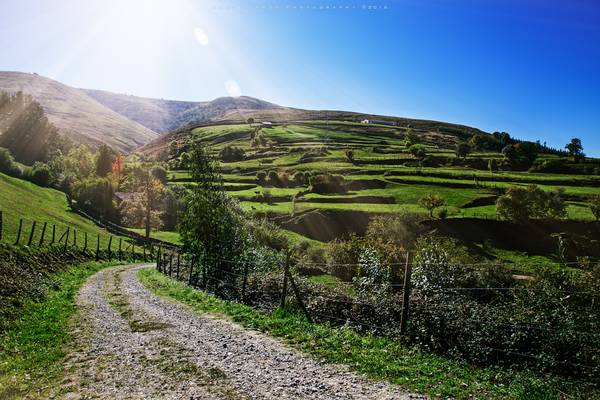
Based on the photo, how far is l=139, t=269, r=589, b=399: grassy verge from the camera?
1005 centimetres

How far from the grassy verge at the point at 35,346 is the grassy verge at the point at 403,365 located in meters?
7.22

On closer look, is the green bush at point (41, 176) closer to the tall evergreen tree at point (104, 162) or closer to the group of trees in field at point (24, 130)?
the tall evergreen tree at point (104, 162)

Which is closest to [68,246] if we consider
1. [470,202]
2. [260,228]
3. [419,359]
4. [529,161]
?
[260,228]

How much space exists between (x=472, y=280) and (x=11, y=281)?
28131 millimetres

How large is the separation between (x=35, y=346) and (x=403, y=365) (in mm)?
12606

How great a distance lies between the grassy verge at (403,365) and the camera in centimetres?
1005

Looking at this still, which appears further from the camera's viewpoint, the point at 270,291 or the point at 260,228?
the point at 260,228

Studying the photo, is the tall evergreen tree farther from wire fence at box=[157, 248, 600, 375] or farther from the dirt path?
the dirt path

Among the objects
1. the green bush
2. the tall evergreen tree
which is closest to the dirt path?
the green bush

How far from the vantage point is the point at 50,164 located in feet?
403

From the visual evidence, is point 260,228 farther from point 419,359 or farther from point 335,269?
point 419,359

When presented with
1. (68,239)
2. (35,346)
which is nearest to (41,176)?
(68,239)

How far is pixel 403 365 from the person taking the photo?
12.2m

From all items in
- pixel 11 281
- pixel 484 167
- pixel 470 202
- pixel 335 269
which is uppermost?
pixel 484 167
